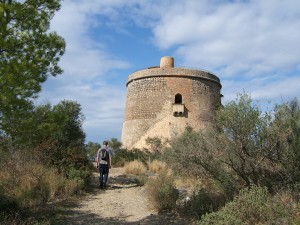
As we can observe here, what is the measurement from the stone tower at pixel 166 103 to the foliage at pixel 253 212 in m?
21.4

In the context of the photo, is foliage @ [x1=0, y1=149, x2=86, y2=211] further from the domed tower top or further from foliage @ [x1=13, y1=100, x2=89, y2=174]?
the domed tower top

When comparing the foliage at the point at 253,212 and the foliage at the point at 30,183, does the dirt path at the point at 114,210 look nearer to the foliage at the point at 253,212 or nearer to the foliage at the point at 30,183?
the foliage at the point at 30,183

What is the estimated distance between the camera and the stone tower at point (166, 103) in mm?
28594

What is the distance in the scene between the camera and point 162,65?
30.2m

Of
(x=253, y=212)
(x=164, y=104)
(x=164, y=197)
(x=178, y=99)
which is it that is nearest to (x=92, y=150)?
(x=164, y=104)

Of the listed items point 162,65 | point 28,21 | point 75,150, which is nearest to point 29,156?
point 75,150

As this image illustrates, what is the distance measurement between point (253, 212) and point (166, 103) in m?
22.6

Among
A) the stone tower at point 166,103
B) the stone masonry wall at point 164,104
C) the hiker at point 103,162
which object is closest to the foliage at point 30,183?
the hiker at point 103,162

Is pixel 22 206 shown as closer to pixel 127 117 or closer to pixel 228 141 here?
pixel 228 141

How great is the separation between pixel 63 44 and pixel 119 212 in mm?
4267

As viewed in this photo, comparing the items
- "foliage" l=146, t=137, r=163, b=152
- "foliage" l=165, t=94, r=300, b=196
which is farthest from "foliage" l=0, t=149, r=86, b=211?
"foliage" l=146, t=137, r=163, b=152

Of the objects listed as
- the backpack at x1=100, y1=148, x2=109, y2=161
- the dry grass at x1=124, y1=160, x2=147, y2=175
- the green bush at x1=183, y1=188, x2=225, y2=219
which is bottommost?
the green bush at x1=183, y1=188, x2=225, y2=219

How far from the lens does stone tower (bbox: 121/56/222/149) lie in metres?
28.6

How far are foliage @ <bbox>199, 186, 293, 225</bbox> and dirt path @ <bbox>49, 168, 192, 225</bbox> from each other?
4.66 ft
